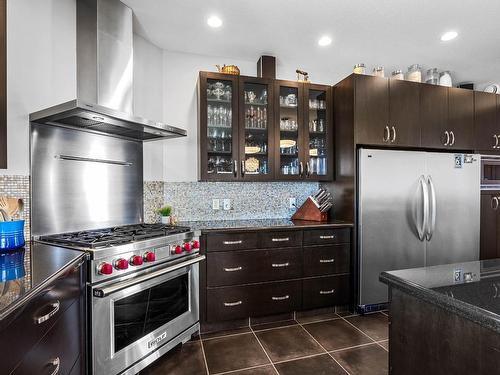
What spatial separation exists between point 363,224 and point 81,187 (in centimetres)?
248

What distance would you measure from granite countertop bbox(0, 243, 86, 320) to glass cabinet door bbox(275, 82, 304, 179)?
204cm

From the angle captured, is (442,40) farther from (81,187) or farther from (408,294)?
(81,187)

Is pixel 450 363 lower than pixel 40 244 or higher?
lower

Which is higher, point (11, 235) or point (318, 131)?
point (318, 131)

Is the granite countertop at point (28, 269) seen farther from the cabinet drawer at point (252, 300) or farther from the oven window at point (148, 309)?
the cabinet drawer at point (252, 300)

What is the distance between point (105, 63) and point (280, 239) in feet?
6.69

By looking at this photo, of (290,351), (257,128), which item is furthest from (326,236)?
(257,128)

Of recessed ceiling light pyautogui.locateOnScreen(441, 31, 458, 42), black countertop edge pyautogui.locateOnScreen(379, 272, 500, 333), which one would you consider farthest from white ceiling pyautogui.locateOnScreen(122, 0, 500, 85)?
black countertop edge pyautogui.locateOnScreen(379, 272, 500, 333)

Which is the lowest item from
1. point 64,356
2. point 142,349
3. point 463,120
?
point 142,349

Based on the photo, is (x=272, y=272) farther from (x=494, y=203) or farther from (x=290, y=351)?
(x=494, y=203)

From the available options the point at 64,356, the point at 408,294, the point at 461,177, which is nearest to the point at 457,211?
the point at 461,177

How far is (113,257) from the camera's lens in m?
1.62

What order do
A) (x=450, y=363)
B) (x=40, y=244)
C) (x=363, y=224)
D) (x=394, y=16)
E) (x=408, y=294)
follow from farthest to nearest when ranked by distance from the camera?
(x=363, y=224), (x=394, y=16), (x=40, y=244), (x=408, y=294), (x=450, y=363)

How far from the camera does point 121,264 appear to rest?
1.65m
